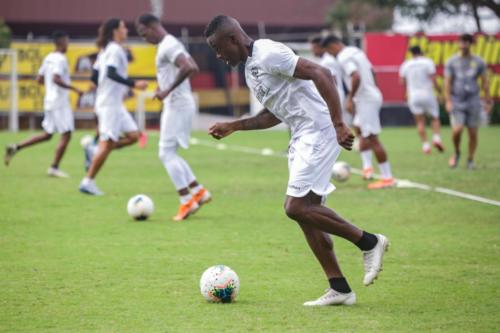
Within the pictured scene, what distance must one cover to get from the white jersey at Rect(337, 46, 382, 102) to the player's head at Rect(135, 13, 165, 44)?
15.0 ft

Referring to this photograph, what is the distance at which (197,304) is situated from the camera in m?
7.46

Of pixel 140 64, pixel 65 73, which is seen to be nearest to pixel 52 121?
pixel 65 73

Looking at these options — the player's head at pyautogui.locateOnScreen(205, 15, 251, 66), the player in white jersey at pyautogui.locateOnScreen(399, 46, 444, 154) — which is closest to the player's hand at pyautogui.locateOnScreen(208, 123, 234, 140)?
the player's head at pyautogui.locateOnScreen(205, 15, 251, 66)

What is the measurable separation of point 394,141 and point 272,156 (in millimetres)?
6592

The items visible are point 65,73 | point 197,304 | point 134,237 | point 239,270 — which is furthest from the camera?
point 65,73

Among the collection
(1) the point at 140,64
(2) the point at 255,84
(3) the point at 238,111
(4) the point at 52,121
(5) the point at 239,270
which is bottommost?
(3) the point at 238,111

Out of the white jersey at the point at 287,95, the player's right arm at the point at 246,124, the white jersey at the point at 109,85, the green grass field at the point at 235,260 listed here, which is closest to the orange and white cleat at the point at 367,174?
the green grass field at the point at 235,260

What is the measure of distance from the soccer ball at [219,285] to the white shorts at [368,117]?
9.38m

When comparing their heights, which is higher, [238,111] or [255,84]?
[255,84]

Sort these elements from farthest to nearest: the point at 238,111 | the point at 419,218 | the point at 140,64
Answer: the point at 238,111 < the point at 140,64 < the point at 419,218

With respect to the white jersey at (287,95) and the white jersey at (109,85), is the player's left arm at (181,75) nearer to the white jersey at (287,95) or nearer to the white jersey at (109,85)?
the white jersey at (109,85)

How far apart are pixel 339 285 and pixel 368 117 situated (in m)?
9.51

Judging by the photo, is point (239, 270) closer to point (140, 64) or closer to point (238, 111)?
point (140, 64)

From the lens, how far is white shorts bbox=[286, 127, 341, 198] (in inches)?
290
